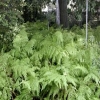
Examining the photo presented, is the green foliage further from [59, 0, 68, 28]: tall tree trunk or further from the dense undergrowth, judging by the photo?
[59, 0, 68, 28]: tall tree trunk

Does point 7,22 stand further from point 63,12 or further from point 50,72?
point 63,12

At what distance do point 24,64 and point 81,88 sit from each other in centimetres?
102

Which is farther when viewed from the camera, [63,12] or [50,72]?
[63,12]

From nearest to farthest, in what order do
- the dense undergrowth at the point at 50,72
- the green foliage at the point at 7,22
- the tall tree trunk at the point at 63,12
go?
the dense undergrowth at the point at 50,72, the green foliage at the point at 7,22, the tall tree trunk at the point at 63,12

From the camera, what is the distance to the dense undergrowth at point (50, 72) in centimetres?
330

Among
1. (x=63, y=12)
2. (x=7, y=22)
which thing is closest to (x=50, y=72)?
(x=7, y=22)

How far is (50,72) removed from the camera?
3410 millimetres

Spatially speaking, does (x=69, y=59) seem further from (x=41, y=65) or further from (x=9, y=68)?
(x=9, y=68)

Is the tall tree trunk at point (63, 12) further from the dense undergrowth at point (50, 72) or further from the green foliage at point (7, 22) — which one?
the dense undergrowth at point (50, 72)

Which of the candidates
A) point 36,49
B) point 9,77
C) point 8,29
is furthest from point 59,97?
point 8,29

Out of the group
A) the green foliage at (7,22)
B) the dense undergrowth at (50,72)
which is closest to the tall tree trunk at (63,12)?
the green foliage at (7,22)

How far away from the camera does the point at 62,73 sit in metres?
3.45

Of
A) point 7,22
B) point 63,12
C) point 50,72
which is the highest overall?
point 63,12

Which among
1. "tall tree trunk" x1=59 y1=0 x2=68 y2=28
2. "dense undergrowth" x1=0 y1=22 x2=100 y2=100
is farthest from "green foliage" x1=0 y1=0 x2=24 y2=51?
"tall tree trunk" x1=59 y1=0 x2=68 y2=28
